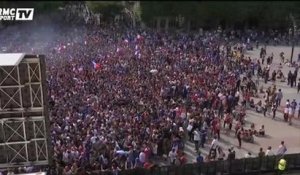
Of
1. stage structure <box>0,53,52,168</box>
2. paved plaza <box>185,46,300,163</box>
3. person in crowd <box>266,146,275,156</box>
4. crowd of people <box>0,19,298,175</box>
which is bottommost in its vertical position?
paved plaza <box>185,46,300,163</box>

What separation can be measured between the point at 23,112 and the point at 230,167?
8351mm

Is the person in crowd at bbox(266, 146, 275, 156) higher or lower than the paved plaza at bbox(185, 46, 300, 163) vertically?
higher

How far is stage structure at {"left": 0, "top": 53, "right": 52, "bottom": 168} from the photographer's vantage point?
40.6 ft

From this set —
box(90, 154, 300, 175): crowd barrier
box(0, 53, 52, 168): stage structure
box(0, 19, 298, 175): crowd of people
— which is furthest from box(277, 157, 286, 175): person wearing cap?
box(0, 53, 52, 168): stage structure

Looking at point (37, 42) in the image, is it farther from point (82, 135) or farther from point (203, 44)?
point (82, 135)

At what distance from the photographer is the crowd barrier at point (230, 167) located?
55.9 feet

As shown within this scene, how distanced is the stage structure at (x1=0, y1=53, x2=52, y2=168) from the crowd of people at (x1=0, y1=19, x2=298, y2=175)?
9.38 feet

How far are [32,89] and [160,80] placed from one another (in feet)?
45.0

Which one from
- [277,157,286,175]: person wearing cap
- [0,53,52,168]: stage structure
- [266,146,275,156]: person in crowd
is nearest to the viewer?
[0,53,52,168]: stage structure

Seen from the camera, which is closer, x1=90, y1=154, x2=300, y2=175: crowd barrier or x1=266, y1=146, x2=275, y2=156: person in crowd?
x1=90, y1=154, x2=300, y2=175: crowd barrier

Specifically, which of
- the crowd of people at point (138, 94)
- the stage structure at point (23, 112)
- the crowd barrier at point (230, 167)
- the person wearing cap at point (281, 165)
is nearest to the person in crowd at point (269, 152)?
the crowd barrier at point (230, 167)

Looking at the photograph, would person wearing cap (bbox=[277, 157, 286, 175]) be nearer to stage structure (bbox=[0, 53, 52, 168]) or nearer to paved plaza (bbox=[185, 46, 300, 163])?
paved plaza (bbox=[185, 46, 300, 163])

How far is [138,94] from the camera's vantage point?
23.6 metres

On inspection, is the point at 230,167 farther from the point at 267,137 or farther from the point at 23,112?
the point at 23,112
